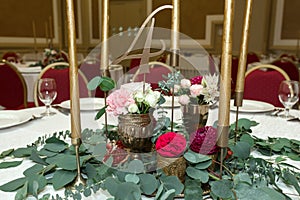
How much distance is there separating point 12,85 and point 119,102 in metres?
1.94

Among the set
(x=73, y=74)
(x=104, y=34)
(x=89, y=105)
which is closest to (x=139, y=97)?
(x=73, y=74)

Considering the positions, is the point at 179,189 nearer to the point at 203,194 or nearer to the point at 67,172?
the point at 203,194

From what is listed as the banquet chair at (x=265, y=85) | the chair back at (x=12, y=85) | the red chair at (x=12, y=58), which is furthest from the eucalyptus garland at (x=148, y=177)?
the red chair at (x=12, y=58)

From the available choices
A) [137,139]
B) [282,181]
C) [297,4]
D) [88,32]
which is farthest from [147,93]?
[88,32]

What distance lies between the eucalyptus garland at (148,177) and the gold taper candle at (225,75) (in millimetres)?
88

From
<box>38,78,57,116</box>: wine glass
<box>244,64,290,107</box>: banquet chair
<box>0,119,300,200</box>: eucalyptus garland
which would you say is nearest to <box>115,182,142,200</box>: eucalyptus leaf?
<box>0,119,300,200</box>: eucalyptus garland

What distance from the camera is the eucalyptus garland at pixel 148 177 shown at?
467mm

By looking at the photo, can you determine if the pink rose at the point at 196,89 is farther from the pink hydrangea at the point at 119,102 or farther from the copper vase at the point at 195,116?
the pink hydrangea at the point at 119,102

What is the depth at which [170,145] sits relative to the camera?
1.64ft

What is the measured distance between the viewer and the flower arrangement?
52cm

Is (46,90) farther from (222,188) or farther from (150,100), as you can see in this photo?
(222,188)

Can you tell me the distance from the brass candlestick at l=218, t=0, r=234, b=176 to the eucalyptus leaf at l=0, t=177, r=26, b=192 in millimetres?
376

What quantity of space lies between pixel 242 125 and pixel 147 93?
0.40 m

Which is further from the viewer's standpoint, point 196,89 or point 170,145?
point 196,89
